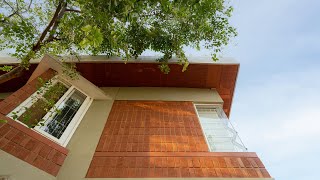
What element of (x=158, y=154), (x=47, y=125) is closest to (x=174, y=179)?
(x=158, y=154)

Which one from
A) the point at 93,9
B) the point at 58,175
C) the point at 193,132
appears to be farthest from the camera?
the point at 193,132

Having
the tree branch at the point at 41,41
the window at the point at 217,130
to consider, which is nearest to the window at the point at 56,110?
the tree branch at the point at 41,41

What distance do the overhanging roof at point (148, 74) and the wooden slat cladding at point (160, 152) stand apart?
4.63 feet

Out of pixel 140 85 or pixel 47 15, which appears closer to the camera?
pixel 47 15

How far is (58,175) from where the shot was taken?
514 centimetres

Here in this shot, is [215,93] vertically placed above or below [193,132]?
above

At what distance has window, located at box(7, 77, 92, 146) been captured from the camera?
5625 millimetres

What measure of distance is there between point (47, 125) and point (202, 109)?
4.35 meters

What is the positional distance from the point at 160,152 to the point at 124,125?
1.40m

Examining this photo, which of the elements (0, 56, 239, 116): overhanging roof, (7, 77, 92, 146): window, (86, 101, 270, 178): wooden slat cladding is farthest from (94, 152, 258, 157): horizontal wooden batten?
(0, 56, 239, 116): overhanging roof

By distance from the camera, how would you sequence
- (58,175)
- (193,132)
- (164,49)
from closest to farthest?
(58,175) → (193,132) → (164,49)

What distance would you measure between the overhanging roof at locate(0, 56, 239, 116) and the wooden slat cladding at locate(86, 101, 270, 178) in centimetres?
141

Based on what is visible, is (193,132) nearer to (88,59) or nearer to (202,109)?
(202,109)

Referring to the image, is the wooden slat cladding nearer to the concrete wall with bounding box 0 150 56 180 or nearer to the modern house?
the modern house
